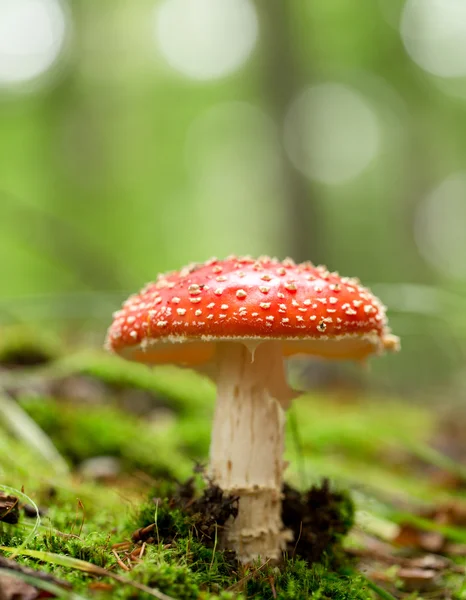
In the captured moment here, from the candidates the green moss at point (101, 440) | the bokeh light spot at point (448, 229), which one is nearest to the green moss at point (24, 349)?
the green moss at point (101, 440)

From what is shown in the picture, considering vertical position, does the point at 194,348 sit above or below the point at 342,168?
below

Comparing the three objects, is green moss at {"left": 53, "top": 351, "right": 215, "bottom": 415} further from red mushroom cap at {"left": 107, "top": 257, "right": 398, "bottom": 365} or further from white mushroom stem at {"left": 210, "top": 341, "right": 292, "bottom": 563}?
red mushroom cap at {"left": 107, "top": 257, "right": 398, "bottom": 365}

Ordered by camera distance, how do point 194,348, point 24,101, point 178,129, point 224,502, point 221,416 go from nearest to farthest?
point 224,502, point 221,416, point 194,348, point 24,101, point 178,129

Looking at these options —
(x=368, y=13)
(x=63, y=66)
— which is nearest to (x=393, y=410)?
(x=368, y=13)

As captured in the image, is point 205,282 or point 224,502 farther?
point 224,502

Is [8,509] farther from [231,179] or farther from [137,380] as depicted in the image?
[231,179]

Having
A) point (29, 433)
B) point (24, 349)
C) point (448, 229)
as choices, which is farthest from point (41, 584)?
point (448, 229)

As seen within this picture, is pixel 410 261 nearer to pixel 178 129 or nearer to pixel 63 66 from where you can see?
pixel 178 129

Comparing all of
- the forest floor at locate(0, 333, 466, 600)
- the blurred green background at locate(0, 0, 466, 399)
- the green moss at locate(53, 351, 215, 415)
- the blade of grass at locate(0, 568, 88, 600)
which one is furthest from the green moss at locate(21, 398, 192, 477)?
the blurred green background at locate(0, 0, 466, 399)
